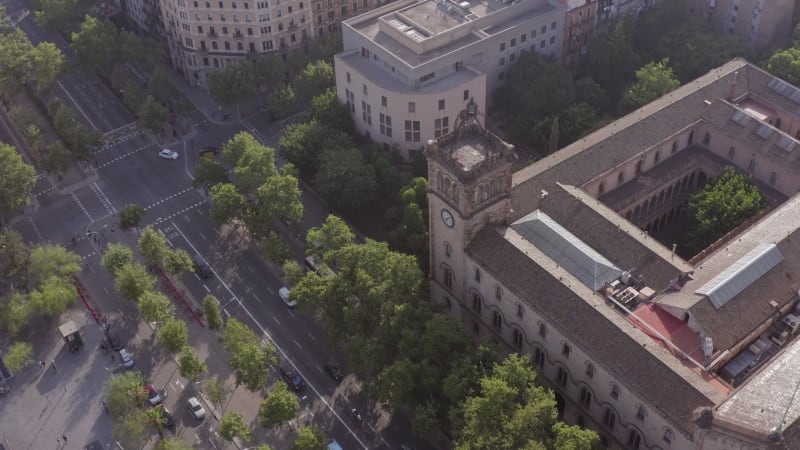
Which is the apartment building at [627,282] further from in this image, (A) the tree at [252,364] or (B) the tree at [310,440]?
(B) the tree at [310,440]

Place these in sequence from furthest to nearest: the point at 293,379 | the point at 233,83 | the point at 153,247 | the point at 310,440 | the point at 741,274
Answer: the point at 233,83 < the point at 153,247 < the point at 293,379 < the point at 741,274 < the point at 310,440

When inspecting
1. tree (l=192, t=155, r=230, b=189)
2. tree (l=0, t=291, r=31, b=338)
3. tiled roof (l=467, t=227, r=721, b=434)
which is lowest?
tree (l=0, t=291, r=31, b=338)

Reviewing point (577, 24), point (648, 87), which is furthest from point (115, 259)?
point (577, 24)

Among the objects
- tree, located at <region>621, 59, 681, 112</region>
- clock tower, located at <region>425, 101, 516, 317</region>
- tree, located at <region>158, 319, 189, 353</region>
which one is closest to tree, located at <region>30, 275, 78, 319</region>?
tree, located at <region>158, 319, 189, 353</region>

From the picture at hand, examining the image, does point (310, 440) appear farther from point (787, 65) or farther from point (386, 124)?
point (787, 65)

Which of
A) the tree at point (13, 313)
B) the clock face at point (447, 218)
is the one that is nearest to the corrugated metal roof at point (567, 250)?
the clock face at point (447, 218)

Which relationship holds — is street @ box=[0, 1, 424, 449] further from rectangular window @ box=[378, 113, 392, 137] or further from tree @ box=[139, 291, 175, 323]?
rectangular window @ box=[378, 113, 392, 137]
